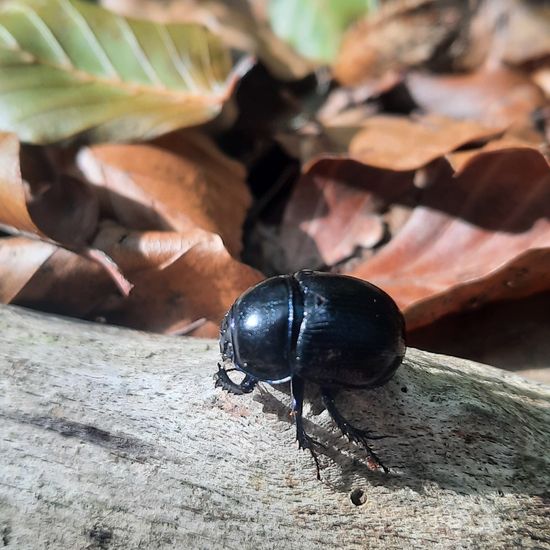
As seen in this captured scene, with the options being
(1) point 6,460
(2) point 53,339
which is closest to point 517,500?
(1) point 6,460

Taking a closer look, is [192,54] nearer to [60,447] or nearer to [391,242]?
[391,242]

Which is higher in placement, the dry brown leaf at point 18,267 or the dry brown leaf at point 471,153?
the dry brown leaf at point 18,267

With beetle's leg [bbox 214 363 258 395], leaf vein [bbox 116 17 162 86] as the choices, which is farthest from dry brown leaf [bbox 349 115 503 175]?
beetle's leg [bbox 214 363 258 395]

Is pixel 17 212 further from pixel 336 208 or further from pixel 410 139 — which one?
pixel 410 139

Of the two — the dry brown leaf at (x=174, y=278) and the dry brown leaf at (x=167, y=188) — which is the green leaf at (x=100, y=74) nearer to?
the dry brown leaf at (x=167, y=188)

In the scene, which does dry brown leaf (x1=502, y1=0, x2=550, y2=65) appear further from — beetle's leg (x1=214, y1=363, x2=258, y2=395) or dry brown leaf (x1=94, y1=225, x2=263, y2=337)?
beetle's leg (x1=214, y1=363, x2=258, y2=395)

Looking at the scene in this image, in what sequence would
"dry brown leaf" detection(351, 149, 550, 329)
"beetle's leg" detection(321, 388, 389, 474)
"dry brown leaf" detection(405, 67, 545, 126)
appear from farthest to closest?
"dry brown leaf" detection(405, 67, 545, 126), "dry brown leaf" detection(351, 149, 550, 329), "beetle's leg" detection(321, 388, 389, 474)

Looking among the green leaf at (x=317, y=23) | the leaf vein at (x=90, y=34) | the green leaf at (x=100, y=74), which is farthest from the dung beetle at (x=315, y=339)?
the green leaf at (x=317, y=23)
